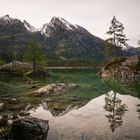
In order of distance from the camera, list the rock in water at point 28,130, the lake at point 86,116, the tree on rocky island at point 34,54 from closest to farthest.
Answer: the rock in water at point 28,130 → the lake at point 86,116 → the tree on rocky island at point 34,54

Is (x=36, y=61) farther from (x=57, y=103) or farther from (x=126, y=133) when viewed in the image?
(x=126, y=133)

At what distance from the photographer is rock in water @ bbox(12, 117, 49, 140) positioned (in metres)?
12.8

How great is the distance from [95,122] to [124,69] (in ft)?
143

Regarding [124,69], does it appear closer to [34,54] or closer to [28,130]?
[34,54]

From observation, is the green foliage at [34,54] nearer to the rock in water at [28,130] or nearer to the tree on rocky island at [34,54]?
the tree on rocky island at [34,54]

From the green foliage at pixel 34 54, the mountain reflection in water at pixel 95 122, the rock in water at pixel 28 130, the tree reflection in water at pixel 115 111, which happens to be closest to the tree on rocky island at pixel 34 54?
the green foliage at pixel 34 54

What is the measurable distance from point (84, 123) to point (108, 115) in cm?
297

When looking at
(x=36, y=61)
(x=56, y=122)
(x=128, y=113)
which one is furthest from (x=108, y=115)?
(x=36, y=61)

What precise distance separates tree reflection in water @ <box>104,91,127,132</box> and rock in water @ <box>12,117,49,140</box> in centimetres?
448

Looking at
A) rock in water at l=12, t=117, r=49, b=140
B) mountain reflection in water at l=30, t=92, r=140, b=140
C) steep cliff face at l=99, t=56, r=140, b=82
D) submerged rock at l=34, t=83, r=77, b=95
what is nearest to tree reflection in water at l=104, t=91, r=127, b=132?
mountain reflection in water at l=30, t=92, r=140, b=140

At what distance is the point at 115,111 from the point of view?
19812 mm

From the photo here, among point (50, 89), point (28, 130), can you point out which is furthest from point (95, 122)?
point (50, 89)

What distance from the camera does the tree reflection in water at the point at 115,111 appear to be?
16089 millimetres

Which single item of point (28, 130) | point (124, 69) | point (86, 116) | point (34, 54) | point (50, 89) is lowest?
point (86, 116)
